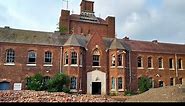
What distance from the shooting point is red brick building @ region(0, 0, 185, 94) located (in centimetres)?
3281

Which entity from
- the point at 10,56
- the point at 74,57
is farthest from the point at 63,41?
the point at 10,56

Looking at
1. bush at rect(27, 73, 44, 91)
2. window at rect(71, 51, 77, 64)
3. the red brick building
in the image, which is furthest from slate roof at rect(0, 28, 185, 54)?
bush at rect(27, 73, 44, 91)

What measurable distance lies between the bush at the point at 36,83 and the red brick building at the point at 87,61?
1.42m

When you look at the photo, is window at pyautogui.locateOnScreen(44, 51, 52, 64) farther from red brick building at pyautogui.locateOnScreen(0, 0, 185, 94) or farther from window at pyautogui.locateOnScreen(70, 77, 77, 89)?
window at pyautogui.locateOnScreen(70, 77, 77, 89)

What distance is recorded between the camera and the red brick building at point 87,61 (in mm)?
32812

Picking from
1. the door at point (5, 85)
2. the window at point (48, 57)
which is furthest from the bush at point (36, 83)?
the window at point (48, 57)

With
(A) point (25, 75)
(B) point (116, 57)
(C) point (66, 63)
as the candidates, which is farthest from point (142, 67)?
(A) point (25, 75)

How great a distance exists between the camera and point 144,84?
1452 inches

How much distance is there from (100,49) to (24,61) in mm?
11560

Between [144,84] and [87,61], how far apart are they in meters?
9.70

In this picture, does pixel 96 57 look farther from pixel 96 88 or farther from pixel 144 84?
pixel 144 84

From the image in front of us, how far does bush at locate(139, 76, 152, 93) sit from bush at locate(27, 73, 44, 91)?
50.4 feet

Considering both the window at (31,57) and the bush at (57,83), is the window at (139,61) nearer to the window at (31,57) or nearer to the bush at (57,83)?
the bush at (57,83)

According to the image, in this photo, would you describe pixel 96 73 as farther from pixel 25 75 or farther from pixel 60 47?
pixel 25 75
